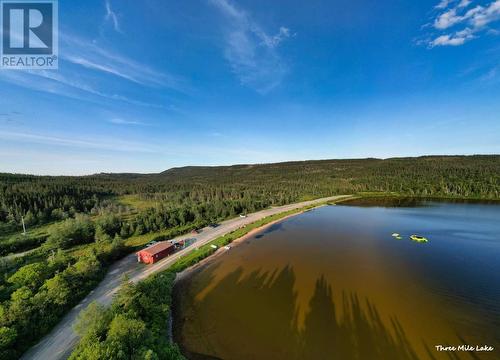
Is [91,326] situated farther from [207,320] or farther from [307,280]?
[307,280]

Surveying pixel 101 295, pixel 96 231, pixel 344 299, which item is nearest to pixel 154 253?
pixel 101 295

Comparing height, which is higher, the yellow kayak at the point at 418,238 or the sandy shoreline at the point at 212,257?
the yellow kayak at the point at 418,238

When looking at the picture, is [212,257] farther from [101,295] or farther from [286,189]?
[286,189]

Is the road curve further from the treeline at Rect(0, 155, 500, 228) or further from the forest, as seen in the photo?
the treeline at Rect(0, 155, 500, 228)

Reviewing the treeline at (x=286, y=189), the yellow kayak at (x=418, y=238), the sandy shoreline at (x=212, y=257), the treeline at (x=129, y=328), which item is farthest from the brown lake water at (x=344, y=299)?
the treeline at (x=286, y=189)

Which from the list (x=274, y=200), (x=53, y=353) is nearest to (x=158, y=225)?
(x=53, y=353)

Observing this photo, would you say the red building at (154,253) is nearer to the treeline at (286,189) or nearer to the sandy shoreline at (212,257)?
the sandy shoreline at (212,257)

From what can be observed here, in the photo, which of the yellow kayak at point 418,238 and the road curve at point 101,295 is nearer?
the road curve at point 101,295
